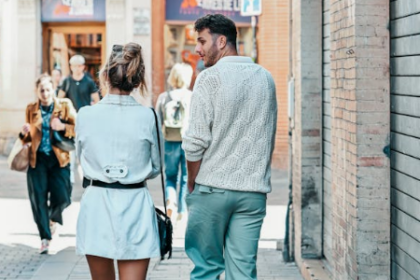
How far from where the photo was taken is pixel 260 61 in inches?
804

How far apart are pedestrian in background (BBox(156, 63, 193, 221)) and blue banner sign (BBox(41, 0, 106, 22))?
9959 mm

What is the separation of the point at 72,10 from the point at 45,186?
12.2m

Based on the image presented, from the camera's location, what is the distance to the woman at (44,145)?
32.7ft

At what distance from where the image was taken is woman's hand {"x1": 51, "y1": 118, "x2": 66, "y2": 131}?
9.91 metres

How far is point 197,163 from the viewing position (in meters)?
5.83

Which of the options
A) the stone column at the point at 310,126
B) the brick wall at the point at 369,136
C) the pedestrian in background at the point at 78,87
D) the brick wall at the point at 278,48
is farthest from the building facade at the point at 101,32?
the brick wall at the point at 369,136

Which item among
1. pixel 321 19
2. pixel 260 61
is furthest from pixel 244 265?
pixel 260 61

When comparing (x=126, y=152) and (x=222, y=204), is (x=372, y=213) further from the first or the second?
(x=126, y=152)

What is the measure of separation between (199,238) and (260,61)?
580 inches

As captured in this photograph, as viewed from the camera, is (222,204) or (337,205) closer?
(222,204)

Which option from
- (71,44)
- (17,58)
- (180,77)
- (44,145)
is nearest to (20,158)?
(44,145)

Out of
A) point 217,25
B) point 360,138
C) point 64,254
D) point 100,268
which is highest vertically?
point 217,25

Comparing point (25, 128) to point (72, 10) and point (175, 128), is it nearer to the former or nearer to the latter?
point (175, 128)

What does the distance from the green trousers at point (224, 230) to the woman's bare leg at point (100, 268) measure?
1.59 ft
